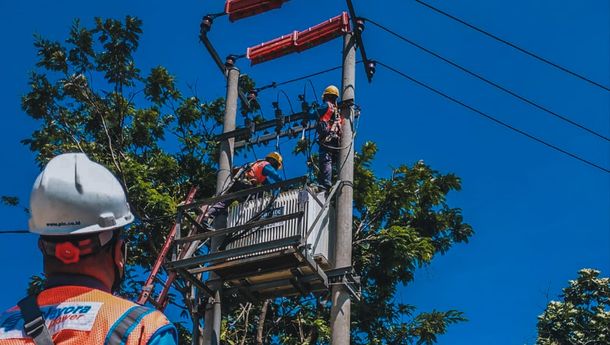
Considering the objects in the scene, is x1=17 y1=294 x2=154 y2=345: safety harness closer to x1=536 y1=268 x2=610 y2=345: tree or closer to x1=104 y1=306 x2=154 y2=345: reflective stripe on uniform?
x1=104 y1=306 x2=154 y2=345: reflective stripe on uniform

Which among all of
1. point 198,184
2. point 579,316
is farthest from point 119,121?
point 579,316

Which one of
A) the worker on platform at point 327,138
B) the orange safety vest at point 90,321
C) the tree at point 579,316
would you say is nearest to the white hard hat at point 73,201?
the orange safety vest at point 90,321

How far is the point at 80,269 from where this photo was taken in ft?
8.39

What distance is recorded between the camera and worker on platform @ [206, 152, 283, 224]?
1112cm

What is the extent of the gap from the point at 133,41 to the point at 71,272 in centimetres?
1613

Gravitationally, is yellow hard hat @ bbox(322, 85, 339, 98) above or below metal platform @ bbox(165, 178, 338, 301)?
above

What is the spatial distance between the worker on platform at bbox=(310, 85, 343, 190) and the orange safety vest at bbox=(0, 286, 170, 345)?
8276 millimetres

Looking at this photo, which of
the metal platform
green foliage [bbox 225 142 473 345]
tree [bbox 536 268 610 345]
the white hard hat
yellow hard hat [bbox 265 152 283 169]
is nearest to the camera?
the white hard hat

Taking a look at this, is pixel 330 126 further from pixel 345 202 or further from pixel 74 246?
pixel 74 246

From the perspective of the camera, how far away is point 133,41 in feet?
59.7

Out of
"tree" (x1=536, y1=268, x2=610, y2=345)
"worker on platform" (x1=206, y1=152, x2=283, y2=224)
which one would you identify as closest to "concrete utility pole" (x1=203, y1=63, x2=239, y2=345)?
"worker on platform" (x1=206, y1=152, x2=283, y2=224)

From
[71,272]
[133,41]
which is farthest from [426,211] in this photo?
[71,272]

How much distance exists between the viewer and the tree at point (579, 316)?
24.4m

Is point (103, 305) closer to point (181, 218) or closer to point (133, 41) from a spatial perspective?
point (181, 218)
